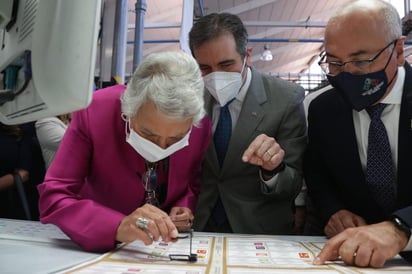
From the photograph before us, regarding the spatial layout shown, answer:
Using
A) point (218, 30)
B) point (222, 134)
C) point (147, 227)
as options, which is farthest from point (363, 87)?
point (147, 227)

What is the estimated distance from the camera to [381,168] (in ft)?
4.13

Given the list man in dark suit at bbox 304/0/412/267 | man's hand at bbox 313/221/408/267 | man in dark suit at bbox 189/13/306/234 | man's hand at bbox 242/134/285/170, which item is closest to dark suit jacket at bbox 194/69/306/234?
man in dark suit at bbox 189/13/306/234

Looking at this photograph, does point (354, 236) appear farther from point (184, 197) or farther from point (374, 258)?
point (184, 197)

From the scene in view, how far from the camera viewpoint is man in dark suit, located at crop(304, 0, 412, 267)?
1256 mm

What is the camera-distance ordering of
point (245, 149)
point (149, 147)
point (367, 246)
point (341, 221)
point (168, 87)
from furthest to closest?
point (245, 149), point (341, 221), point (149, 147), point (168, 87), point (367, 246)

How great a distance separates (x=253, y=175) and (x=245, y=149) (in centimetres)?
11

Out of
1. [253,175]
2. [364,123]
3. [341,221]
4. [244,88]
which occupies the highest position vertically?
[244,88]

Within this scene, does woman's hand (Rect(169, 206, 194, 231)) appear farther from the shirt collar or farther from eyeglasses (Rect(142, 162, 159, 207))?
the shirt collar

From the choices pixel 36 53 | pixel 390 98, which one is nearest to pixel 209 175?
pixel 390 98

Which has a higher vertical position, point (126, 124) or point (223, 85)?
point (223, 85)

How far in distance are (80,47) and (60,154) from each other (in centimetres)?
74

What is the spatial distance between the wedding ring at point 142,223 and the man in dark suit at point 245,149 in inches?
19.5

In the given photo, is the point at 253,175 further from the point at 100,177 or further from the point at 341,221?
the point at 100,177

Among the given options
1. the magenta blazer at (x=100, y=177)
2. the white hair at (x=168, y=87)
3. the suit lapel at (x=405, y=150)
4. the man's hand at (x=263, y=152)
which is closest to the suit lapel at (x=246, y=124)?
the magenta blazer at (x=100, y=177)
